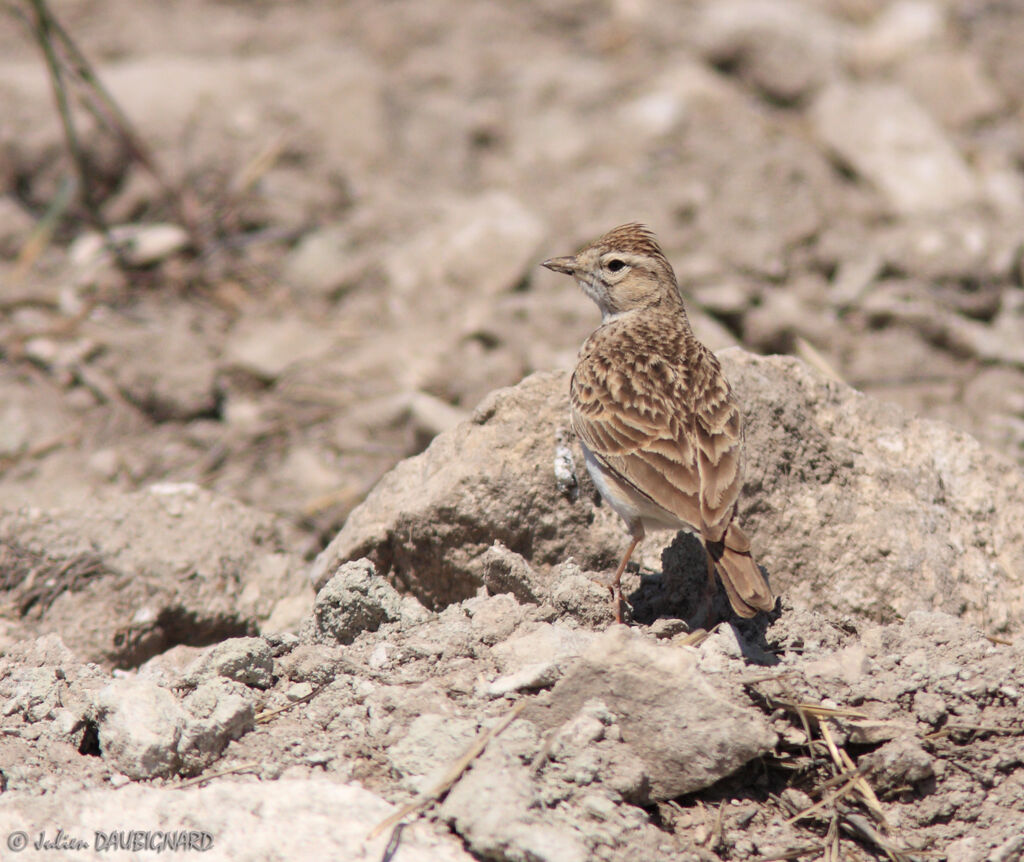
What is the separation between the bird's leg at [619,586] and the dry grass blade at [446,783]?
71 cm

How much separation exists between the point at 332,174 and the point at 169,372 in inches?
102

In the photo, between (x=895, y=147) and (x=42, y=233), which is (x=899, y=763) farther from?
(x=42, y=233)

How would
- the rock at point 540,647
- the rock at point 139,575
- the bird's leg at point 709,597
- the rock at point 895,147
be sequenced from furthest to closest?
the rock at point 895,147
the rock at point 139,575
the bird's leg at point 709,597
the rock at point 540,647

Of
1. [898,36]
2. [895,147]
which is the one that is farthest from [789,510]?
[898,36]

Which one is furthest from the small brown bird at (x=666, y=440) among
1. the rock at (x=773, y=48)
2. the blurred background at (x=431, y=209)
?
the rock at (x=773, y=48)

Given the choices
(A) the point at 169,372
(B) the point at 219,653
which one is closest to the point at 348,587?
(B) the point at 219,653

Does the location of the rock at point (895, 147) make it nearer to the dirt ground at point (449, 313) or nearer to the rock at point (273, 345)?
the dirt ground at point (449, 313)

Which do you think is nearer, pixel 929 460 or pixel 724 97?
pixel 929 460

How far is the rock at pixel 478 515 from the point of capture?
A: 14.5 ft

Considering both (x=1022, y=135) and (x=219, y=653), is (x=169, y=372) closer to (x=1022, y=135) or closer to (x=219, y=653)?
(x=219, y=653)

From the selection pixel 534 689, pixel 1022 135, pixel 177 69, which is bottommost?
pixel 1022 135

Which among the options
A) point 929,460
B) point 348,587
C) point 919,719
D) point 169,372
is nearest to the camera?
point 919,719

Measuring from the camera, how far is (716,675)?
143 inches

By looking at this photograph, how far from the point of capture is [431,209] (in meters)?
8.95
